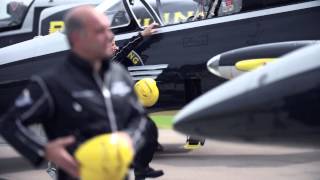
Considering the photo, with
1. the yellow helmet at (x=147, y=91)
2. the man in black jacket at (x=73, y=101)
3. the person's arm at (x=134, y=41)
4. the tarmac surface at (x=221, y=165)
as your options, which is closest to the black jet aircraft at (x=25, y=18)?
the tarmac surface at (x=221, y=165)

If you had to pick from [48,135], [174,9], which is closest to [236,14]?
[174,9]

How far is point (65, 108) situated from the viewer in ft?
10.1

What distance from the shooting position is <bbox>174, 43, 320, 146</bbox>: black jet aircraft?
374 centimetres

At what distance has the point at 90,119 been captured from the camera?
3.09 metres

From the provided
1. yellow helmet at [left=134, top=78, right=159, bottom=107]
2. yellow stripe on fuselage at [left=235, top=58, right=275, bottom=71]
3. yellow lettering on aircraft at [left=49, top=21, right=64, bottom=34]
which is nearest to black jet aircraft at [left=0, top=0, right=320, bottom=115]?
yellow helmet at [left=134, top=78, right=159, bottom=107]

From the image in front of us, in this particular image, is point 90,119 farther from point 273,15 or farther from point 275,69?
point 273,15

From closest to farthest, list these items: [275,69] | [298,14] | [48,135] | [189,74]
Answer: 1. [48,135]
2. [275,69]
3. [298,14]
4. [189,74]

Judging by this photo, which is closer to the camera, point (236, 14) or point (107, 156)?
point (107, 156)

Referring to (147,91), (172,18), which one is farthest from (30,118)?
(172,18)

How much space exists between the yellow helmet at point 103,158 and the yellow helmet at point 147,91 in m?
4.71

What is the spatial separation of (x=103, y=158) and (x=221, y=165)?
20.7 feet

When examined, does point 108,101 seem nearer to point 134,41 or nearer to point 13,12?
point 134,41

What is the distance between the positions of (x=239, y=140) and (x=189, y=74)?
396 centimetres

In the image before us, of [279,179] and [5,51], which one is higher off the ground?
[5,51]
